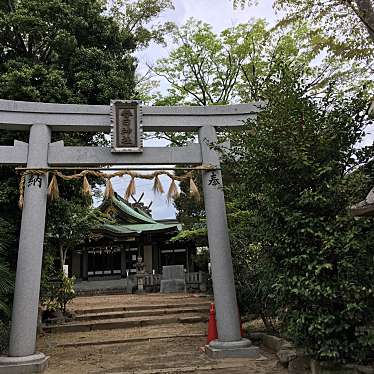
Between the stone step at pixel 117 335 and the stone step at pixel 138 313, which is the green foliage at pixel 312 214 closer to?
the stone step at pixel 117 335

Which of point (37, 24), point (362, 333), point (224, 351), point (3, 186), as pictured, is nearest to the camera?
point (362, 333)

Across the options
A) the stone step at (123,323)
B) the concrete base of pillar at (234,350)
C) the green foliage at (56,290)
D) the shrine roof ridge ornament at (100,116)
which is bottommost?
the concrete base of pillar at (234,350)

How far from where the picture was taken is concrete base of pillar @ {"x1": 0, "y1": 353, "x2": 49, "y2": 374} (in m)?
6.13

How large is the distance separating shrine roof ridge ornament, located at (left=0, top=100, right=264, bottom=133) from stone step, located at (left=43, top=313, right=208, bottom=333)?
5725 millimetres

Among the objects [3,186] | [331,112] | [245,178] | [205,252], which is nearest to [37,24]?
[3,186]

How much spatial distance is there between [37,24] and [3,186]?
14.4ft

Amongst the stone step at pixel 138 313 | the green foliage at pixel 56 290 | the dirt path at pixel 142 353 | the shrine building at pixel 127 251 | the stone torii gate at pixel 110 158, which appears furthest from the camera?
the shrine building at pixel 127 251

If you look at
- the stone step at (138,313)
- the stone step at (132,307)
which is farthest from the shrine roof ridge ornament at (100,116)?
the stone step at (132,307)

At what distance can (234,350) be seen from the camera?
21.9 ft

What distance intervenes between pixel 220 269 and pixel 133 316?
5.81 metres

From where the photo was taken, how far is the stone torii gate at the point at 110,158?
668cm

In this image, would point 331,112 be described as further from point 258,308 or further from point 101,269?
point 101,269

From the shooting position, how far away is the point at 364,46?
786 centimetres

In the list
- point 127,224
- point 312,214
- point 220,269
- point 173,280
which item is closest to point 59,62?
point 220,269
